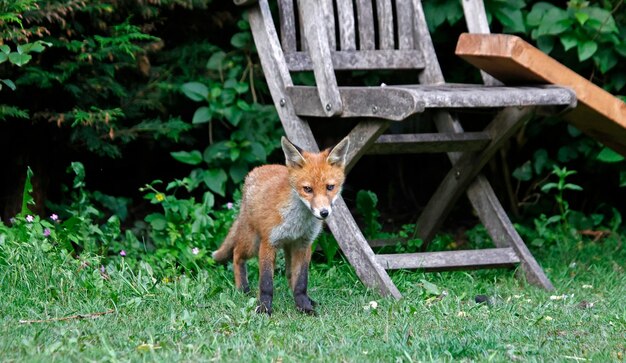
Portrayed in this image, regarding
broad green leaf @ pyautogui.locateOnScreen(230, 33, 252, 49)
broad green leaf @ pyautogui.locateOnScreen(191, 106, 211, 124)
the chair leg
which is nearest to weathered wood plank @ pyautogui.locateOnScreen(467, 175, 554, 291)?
the chair leg

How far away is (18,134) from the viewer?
20.5 ft

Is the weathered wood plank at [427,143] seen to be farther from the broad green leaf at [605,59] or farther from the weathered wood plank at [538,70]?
the broad green leaf at [605,59]

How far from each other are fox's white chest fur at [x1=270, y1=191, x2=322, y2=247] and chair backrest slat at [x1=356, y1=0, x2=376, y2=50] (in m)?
1.73

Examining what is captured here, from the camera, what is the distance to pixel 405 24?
6422 mm

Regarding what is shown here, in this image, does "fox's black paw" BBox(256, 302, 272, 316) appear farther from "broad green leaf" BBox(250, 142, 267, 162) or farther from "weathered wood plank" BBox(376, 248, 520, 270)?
"broad green leaf" BBox(250, 142, 267, 162)

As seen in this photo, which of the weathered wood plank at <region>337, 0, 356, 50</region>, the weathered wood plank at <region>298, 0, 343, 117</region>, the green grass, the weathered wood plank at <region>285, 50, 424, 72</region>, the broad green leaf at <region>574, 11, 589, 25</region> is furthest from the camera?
the broad green leaf at <region>574, 11, 589, 25</region>

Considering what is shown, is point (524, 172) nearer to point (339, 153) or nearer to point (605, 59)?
point (605, 59)

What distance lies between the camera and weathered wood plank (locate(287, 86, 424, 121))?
490 cm

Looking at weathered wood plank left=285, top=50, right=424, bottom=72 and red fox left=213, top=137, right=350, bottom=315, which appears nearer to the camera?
red fox left=213, top=137, right=350, bottom=315

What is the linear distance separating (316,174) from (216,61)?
2.31 meters

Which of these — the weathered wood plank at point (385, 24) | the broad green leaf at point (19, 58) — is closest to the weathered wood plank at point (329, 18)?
the weathered wood plank at point (385, 24)

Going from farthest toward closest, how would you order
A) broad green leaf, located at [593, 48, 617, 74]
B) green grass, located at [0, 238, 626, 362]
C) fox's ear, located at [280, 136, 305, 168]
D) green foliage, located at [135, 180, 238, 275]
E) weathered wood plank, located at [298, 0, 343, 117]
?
broad green leaf, located at [593, 48, 617, 74] < green foliage, located at [135, 180, 238, 275] < weathered wood plank, located at [298, 0, 343, 117] < fox's ear, located at [280, 136, 305, 168] < green grass, located at [0, 238, 626, 362]

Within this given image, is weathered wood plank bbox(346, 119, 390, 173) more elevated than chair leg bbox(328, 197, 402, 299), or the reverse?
weathered wood plank bbox(346, 119, 390, 173)

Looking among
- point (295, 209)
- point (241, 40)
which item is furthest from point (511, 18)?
point (295, 209)
